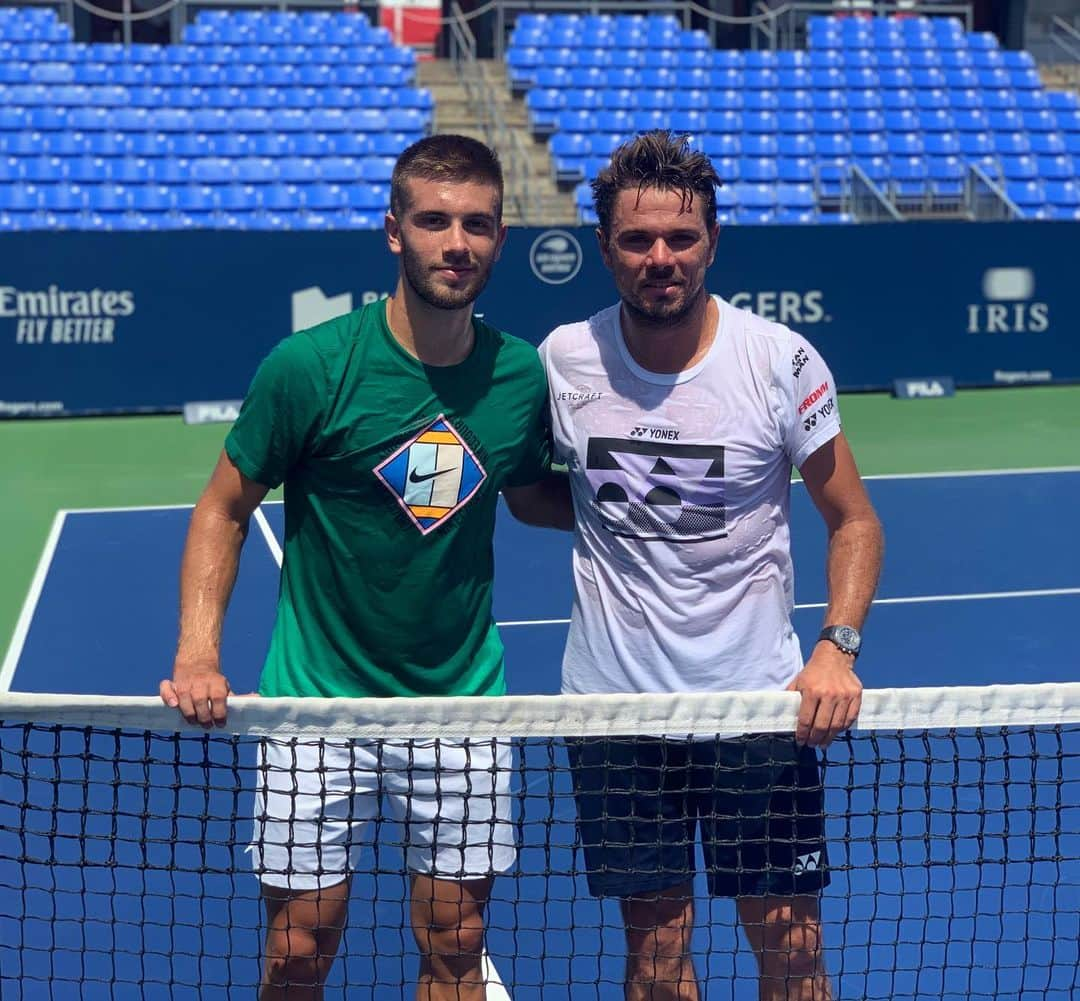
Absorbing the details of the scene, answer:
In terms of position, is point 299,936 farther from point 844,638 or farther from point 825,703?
point 844,638

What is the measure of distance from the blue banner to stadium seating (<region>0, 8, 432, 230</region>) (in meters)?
2.55

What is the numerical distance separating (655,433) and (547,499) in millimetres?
452

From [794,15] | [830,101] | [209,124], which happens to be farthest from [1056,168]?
[209,124]

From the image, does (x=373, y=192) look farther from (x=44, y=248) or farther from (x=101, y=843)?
(x=101, y=843)

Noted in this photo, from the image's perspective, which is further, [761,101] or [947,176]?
[761,101]

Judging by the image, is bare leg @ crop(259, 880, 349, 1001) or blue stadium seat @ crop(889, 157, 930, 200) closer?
bare leg @ crop(259, 880, 349, 1001)

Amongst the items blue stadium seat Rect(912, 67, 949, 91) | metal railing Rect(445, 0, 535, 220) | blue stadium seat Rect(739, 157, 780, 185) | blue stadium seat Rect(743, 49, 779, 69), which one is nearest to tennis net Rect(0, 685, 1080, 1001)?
metal railing Rect(445, 0, 535, 220)

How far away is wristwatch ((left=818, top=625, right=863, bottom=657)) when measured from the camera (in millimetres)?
3672

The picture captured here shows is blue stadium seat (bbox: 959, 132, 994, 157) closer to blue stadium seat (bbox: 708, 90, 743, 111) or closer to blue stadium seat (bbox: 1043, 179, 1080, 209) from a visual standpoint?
blue stadium seat (bbox: 1043, 179, 1080, 209)

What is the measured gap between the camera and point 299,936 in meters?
3.76

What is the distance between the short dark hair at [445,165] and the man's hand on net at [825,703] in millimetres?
1316

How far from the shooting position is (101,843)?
19.4 ft

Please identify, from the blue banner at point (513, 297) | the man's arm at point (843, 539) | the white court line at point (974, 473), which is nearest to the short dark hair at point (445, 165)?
the man's arm at point (843, 539)

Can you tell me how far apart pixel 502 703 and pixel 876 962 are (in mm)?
2177
